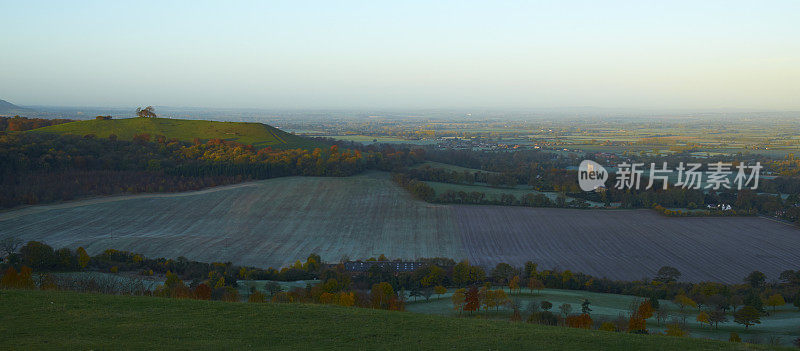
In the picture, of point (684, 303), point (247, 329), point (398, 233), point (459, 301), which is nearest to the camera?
point (247, 329)

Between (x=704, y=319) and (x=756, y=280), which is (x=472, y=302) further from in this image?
(x=756, y=280)

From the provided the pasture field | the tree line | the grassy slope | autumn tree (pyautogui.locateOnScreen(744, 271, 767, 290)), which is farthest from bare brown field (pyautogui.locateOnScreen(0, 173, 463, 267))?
the grassy slope

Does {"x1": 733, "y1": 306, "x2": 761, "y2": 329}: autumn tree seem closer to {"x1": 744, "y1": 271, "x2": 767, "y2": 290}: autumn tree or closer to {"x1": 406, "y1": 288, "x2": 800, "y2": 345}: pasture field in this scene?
{"x1": 406, "y1": 288, "x2": 800, "y2": 345}: pasture field

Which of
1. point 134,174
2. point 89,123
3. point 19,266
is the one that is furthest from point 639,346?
point 89,123

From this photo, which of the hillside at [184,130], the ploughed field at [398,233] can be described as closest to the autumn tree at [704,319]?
the ploughed field at [398,233]

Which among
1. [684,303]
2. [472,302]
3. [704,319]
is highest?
[472,302]
